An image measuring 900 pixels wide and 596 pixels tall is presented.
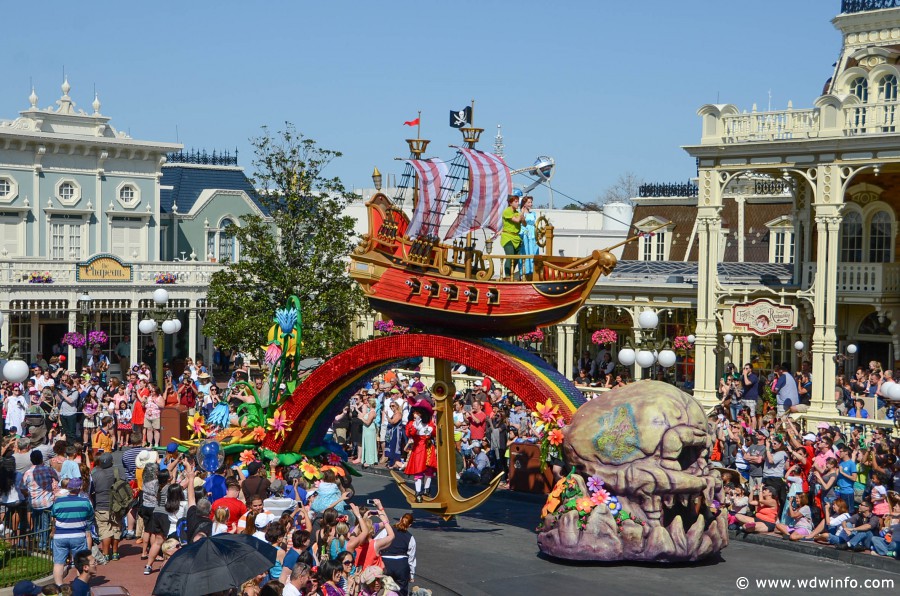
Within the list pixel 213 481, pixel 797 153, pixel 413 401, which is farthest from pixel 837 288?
pixel 213 481

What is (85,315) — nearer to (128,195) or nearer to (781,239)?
(128,195)

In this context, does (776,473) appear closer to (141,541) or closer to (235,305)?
(141,541)

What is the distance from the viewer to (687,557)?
53.8 ft

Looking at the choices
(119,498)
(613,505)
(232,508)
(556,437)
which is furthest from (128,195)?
(613,505)

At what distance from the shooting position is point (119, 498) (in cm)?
1672

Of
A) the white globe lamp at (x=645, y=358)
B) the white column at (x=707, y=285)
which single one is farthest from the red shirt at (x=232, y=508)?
the white column at (x=707, y=285)

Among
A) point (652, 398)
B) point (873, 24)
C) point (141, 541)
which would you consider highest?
point (873, 24)

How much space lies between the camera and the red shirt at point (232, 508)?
15016 millimetres

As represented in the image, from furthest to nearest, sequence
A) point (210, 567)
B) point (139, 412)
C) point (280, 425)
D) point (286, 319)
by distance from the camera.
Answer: point (139, 412), point (286, 319), point (280, 425), point (210, 567)

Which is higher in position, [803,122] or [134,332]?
[803,122]

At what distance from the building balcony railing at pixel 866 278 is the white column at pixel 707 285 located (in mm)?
2633

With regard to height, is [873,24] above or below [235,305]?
above

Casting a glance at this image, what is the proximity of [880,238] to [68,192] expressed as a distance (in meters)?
25.0

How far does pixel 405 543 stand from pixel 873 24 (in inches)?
905
